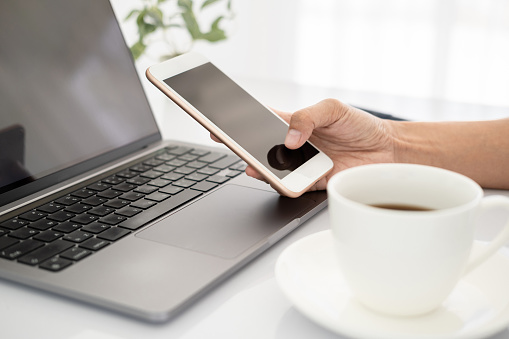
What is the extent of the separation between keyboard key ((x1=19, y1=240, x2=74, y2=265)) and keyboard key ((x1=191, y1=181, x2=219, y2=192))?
206 mm

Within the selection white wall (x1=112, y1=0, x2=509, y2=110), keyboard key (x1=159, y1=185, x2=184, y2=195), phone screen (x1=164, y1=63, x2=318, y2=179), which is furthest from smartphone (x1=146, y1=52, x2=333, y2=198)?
white wall (x1=112, y1=0, x2=509, y2=110)

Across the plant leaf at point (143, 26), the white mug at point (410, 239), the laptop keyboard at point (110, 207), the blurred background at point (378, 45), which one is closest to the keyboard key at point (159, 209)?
the laptop keyboard at point (110, 207)

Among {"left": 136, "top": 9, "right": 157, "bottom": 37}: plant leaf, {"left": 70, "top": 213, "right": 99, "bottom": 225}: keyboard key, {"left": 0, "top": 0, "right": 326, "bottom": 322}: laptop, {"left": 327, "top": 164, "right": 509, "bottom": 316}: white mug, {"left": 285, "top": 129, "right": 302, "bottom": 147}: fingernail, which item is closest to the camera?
{"left": 327, "top": 164, "right": 509, "bottom": 316}: white mug

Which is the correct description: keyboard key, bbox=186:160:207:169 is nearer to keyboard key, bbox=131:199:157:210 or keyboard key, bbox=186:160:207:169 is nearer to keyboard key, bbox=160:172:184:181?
keyboard key, bbox=160:172:184:181

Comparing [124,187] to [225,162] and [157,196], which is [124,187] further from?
[225,162]

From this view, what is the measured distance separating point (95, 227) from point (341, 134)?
37cm

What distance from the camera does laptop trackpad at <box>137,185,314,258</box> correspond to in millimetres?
598

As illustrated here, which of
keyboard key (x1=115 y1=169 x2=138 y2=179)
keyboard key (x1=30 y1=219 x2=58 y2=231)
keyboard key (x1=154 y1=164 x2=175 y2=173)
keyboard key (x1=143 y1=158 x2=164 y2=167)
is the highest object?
keyboard key (x1=30 y1=219 x2=58 y2=231)

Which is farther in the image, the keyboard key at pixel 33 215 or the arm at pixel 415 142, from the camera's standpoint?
the arm at pixel 415 142

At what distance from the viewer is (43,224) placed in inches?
25.0

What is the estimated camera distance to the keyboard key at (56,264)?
54 cm

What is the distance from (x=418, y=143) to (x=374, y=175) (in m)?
0.42

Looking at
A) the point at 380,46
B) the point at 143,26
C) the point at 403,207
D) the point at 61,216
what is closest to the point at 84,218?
the point at 61,216

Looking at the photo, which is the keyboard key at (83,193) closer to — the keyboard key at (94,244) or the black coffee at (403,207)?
the keyboard key at (94,244)
